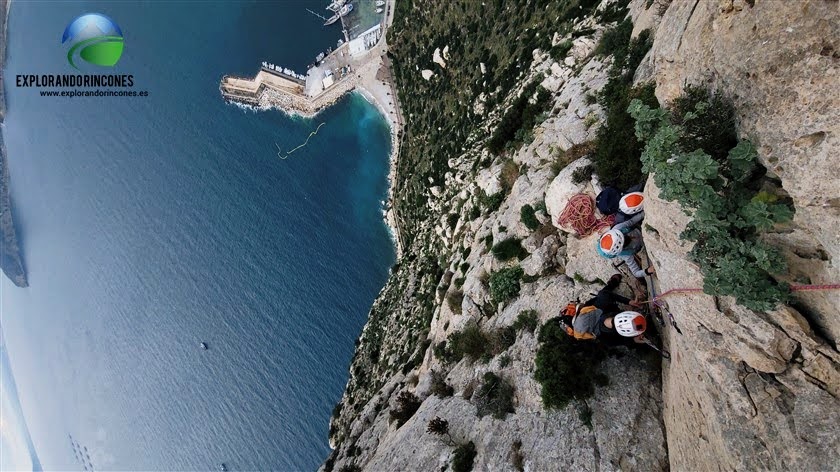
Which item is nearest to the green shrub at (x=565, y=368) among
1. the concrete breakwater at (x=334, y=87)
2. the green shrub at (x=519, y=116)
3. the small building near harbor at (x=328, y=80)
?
the green shrub at (x=519, y=116)

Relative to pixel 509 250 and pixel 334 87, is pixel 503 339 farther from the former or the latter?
pixel 334 87

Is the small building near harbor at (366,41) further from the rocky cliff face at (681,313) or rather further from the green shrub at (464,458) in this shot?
the green shrub at (464,458)

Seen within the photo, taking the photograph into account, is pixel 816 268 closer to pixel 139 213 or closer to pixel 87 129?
pixel 139 213

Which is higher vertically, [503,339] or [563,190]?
[563,190]

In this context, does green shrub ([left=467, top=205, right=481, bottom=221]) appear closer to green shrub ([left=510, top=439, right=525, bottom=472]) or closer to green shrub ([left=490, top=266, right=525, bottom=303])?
green shrub ([left=490, top=266, right=525, bottom=303])

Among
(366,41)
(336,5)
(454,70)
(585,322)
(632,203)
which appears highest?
(336,5)

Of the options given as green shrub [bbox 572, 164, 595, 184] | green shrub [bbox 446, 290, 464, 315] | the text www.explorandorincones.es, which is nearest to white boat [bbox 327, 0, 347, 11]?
the text www.explorandorincones.es

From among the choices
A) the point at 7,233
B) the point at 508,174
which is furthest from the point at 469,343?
the point at 7,233
